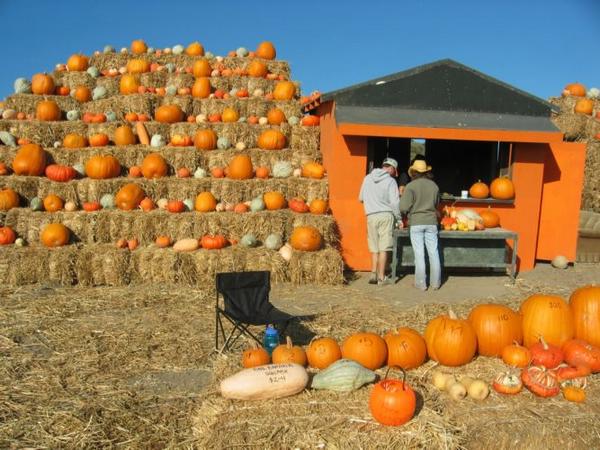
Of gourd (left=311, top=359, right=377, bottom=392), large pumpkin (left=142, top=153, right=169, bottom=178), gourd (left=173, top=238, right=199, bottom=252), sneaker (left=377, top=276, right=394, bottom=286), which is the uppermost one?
large pumpkin (left=142, top=153, right=169, bottom=178)

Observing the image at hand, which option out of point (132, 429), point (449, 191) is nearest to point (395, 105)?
point (449, 191)

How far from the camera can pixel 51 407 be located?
3.90m

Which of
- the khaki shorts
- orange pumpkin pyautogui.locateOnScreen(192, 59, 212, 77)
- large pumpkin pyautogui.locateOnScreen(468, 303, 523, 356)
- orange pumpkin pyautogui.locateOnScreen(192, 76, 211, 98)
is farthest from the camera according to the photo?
orange pumpkin pyautogui.locateOnScreen(192, 59, 212, 77)

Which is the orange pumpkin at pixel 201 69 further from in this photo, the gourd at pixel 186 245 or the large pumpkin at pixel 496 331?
the large pumpkin at pixel 496 331

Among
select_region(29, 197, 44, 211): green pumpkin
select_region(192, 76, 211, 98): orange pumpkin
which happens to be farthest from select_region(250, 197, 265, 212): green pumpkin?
select_region(192, 76, 211, 98): orange pumpkin

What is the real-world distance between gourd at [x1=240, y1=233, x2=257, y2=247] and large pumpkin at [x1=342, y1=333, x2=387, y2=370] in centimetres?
437

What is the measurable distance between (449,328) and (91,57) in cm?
1354

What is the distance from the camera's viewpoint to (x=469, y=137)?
28.1 feet

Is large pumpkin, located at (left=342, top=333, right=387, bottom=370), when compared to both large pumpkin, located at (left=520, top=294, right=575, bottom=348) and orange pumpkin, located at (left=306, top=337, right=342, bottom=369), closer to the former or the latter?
orange pumpkin, located at (left=306, top=337, right=342, bottom=369)

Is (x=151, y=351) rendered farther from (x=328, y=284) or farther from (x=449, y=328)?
(x=328, y=284)

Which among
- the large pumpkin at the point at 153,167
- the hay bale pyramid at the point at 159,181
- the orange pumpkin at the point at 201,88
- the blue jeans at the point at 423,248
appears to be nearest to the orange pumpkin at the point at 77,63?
the hay bale pyramid at the point at 159,181

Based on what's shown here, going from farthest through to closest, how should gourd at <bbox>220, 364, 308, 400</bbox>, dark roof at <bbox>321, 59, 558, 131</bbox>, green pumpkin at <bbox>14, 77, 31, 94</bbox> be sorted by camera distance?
green pumpkin at <bbox>14, 77, 31, 94</bbox> → dark roof at <bbox>321, 59, 558, 131</bbox> → gourd at <bbox>220, 364, 308, 400</bbox>

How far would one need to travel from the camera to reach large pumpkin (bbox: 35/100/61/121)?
1166 centimetres

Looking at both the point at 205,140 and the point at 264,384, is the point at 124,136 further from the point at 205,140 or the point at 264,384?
the point at 264,384
